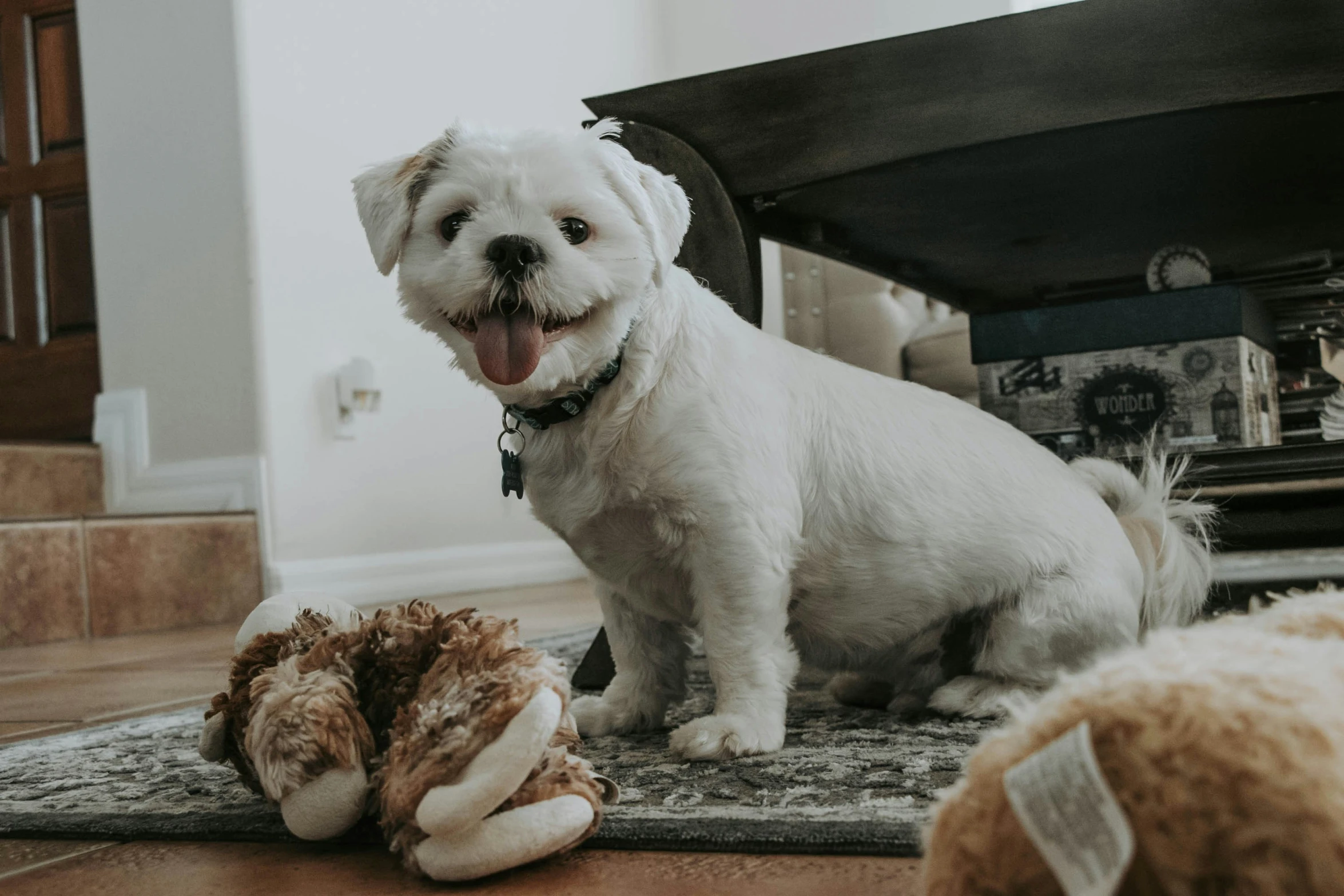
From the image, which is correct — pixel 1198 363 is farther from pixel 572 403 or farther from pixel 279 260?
pixel 279 260

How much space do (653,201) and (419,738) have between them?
1.90ft

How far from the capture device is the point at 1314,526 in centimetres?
141

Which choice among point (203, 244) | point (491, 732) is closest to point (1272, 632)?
point (491, 732)

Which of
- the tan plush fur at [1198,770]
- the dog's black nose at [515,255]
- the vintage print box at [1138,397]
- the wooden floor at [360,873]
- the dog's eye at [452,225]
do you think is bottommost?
the wooden floor at [360,873]

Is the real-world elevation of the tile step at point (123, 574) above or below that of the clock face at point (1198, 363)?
below

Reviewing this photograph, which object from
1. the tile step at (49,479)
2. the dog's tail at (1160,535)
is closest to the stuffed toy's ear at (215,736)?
the dog's tail at (1160,535)

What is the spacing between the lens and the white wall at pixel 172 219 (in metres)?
2.67

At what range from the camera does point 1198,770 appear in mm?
338

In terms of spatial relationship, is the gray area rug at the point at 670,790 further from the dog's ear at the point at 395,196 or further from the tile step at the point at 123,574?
the tile step at the point at 123,574

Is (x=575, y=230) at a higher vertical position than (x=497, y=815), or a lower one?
higher

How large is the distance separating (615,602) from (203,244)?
77.4 inches

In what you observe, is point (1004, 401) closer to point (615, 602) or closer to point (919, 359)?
point (615, 602)

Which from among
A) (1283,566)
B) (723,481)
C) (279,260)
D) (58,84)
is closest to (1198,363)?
(1283,566)

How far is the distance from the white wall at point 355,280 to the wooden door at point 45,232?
0.67 meters
